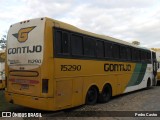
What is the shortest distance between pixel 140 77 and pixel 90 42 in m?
7.40

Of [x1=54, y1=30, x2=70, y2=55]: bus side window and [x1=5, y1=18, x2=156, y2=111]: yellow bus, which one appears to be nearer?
[x1=5, y1=18, x2=156, y2=111]: yellow bus

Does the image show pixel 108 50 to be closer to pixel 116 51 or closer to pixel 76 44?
pixel 116 51

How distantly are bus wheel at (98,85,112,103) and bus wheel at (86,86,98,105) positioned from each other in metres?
0.56

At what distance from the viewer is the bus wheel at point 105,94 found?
1187cm

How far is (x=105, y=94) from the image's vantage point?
1236 centimetres

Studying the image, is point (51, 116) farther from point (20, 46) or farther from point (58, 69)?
point (20, 46)

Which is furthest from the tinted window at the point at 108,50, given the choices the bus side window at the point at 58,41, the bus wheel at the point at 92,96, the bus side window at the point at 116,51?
the bus side window at the point at 58,41

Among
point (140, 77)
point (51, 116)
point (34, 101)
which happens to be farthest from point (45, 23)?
point (140, 77)

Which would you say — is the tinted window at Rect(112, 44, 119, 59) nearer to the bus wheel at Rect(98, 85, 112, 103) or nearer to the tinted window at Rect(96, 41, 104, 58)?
the tinted window at Rect(96, 41, 104, 58)

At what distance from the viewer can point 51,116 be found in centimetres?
900

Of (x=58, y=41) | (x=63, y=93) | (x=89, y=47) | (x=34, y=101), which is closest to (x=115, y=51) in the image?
(x=89, y=47)

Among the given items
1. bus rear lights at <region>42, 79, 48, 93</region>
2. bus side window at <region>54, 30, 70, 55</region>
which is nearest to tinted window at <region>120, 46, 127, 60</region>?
bus side window at <region>54, 30, 70, 55</region>

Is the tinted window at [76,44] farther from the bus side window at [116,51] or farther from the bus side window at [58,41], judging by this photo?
the bus side window at [116,51]

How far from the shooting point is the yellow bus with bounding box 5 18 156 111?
8.62 meters
